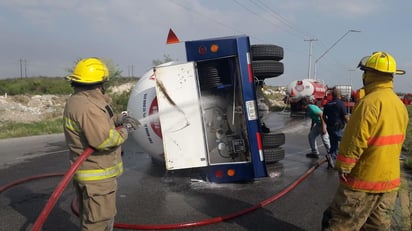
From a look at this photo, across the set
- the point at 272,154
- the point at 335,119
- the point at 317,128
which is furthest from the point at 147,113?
the point at 317,128

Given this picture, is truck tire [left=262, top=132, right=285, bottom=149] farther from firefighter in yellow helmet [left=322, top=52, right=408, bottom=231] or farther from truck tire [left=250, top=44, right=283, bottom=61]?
firefighter in yellow helmet [left=322, top=52, right=408, bottom=231]

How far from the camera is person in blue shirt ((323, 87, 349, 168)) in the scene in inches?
285

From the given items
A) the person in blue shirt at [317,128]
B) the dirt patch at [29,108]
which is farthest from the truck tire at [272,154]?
the dirt patch at [29,108]

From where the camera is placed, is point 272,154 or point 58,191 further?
point 272,154

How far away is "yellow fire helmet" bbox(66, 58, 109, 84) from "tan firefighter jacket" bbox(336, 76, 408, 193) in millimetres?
2132

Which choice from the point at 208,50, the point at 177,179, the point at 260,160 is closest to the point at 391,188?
the point at 260,160

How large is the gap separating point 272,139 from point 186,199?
5.66ft

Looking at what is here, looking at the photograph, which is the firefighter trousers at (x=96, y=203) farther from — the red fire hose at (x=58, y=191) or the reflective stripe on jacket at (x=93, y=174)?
the red fire hose at (x=58, y=191)

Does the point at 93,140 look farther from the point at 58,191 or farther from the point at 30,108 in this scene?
the point at 30,108

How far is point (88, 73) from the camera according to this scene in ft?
10.2

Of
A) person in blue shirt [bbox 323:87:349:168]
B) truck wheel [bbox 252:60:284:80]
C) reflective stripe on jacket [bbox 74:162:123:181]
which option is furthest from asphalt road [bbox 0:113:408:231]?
truck wheel [bbox 252:60:284:80]

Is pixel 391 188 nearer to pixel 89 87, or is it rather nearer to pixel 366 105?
pixel 366 105

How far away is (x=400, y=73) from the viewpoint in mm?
3324

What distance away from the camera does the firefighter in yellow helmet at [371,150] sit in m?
3.04
